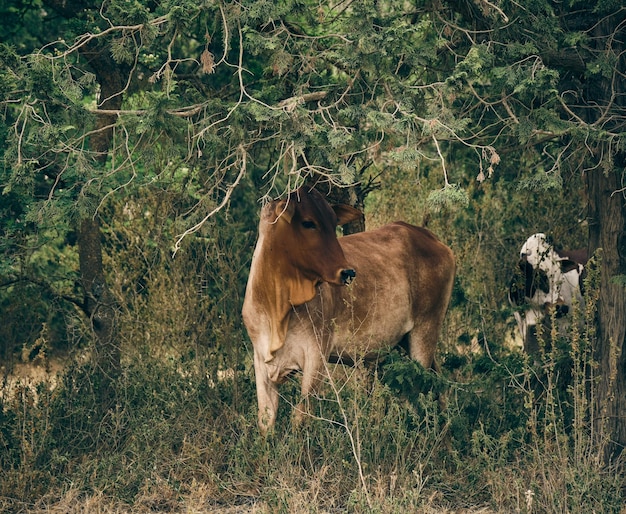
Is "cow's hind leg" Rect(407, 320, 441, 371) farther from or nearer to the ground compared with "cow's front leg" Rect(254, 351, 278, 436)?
nearer to the ground

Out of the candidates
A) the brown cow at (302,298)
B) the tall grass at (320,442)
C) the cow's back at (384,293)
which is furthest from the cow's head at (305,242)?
the tall grass at (320,442)

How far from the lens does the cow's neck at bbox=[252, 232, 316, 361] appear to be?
7.51 meters

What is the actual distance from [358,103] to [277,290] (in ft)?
4.75

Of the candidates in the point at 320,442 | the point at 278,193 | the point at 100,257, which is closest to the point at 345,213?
the point at 278,193

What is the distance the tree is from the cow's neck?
59 cm

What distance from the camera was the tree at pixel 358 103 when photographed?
6.57 meters

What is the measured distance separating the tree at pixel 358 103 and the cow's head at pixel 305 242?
0.30 meters

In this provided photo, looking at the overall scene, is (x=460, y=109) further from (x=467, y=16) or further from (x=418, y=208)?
(x=418, y=208)

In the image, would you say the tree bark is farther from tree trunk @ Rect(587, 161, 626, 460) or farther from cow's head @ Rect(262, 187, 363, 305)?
cow's head @ Rect(262, 187, 363, 305)

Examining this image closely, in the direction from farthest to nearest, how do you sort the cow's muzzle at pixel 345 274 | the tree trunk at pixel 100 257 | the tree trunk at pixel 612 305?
the tree trunk at pixel 100 257, the tree trunk at pixel 612 305, the cow's muzzle at pixel 345 274

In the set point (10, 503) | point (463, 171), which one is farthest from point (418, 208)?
point (10, 503)

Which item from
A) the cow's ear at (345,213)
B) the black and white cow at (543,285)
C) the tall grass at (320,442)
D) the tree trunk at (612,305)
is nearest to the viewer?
the tall grass at (320,442)

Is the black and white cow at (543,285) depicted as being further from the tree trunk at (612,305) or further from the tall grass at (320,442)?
the tree trunk at (612,305)

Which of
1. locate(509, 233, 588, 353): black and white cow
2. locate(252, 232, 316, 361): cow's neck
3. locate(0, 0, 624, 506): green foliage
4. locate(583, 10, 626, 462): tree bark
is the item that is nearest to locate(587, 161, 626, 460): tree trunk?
locate(583, 10, 626, 462): tree bark
